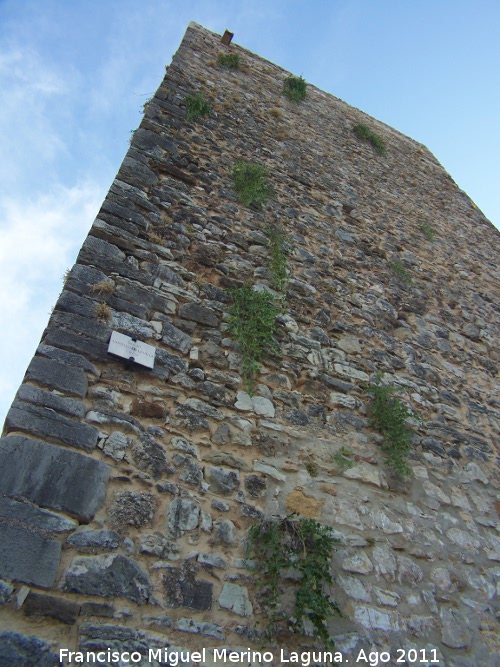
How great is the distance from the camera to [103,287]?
2652mm

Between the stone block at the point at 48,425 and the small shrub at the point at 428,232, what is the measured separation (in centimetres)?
480

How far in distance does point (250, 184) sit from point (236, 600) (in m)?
3.27

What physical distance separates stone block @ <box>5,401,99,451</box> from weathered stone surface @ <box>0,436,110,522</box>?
0.16 feet

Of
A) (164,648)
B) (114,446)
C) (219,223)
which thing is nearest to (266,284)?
(219,223)

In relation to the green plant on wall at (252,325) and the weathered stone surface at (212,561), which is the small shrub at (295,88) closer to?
the green plant on wall at (252,325)

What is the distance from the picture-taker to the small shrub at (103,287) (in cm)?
264

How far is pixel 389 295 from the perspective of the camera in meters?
4.33

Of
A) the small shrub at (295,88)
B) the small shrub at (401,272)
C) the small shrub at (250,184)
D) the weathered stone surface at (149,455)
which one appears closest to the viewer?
the weathered stone surface at (149,455)

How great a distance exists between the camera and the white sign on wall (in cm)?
245

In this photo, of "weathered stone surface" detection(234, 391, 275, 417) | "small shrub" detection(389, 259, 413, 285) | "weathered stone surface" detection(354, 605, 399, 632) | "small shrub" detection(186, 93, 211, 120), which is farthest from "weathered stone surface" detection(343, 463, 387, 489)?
"small shrub" detection(186, 93, 211, 120)

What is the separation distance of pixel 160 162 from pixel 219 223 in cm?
70

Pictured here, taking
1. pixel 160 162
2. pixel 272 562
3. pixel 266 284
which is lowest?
pixel 272 562

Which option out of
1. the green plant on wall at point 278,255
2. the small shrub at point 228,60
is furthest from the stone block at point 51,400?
the small shrub at point 228,60

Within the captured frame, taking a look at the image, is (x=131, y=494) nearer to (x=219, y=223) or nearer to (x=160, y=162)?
(x=219, y=223)
